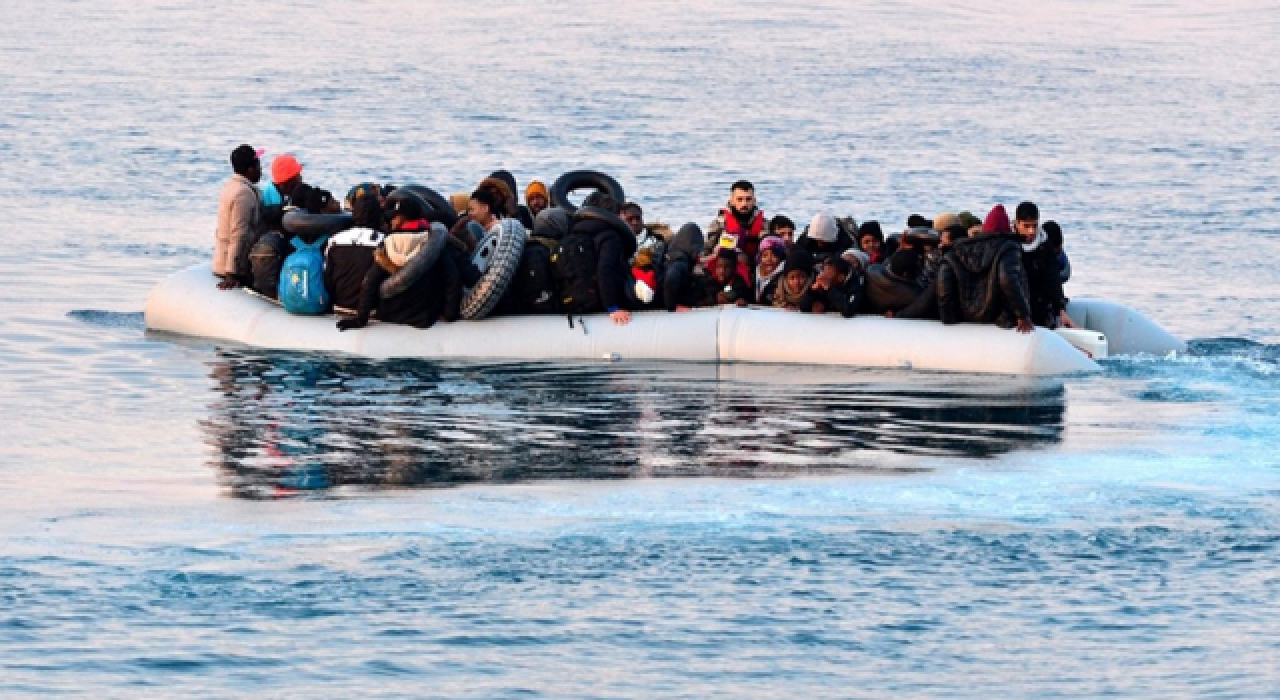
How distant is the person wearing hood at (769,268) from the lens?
715 inches

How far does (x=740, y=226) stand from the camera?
60.9ft

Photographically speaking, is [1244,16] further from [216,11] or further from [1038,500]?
[1038,500]

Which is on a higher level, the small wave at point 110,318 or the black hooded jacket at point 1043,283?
the black hooded jacket at point 1043,283

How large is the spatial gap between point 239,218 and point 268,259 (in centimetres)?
46

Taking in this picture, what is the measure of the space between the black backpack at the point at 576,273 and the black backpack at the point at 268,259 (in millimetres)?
2530

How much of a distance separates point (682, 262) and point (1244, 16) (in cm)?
4011

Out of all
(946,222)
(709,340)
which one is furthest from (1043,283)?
(709,340)

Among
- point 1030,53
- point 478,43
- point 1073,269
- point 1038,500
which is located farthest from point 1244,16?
point 1038,500

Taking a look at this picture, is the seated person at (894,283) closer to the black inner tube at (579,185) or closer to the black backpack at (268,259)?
the black inner tube at (579,185)

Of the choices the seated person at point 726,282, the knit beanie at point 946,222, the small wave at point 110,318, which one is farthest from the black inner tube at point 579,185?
the small wave at point 110,318

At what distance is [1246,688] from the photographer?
990cm

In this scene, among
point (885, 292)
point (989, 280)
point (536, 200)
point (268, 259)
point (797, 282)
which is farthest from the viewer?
point (536, 200)

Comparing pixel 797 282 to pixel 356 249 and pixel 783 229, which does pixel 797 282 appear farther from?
pixel 356 249

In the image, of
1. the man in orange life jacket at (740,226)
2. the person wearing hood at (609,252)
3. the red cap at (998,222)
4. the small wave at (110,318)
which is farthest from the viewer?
the small wave at (110,318)
